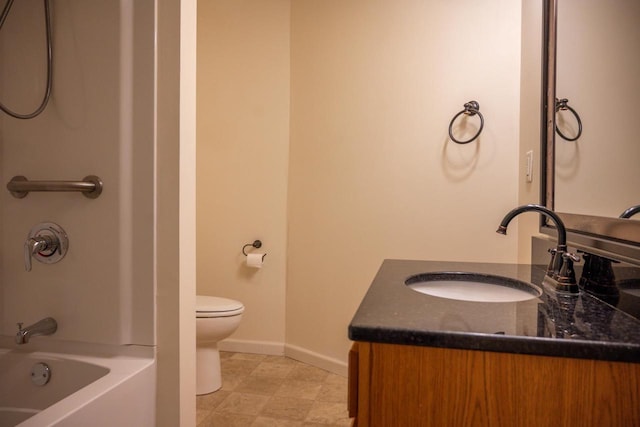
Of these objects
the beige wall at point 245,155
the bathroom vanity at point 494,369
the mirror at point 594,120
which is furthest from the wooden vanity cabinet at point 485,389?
the beige wall at point 245,155

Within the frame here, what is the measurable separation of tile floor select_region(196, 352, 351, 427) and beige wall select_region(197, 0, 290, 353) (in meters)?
0.28

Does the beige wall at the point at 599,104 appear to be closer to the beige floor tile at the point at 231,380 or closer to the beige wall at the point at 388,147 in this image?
the beige wall at the point at 388,147

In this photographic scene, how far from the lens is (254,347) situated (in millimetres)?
3023

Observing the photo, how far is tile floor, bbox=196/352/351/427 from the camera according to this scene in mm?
2119

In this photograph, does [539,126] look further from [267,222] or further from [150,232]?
[267,222]

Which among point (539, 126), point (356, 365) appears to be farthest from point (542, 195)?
point (356, 365)

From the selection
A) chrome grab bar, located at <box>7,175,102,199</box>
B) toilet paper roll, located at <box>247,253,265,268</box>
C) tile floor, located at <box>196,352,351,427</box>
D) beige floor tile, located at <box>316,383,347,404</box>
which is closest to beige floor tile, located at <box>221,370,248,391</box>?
tile floor, located at <box>196,352,351,427</box>

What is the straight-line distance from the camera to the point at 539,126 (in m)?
1.78

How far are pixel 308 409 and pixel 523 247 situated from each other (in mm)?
1349

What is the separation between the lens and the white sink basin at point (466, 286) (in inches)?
51.6

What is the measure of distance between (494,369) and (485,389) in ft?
0.13

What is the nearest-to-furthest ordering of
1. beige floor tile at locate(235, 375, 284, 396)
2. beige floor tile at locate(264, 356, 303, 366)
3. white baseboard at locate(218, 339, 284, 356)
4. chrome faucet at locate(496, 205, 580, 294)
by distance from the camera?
chrome faucet at locate(496, 205, 580, 294) → beige floor tile at locate(235, 375, 284, 396) → beige floor tile at locate(264, 356, 303, 366) → white baseboard at locate(218, 339, 284, 356)

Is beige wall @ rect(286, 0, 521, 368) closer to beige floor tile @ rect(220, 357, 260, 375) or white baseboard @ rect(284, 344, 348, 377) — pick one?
white baseboard @ rect(284, 344, 348, 377)

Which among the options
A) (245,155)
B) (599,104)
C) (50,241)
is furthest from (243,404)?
(599,104)
